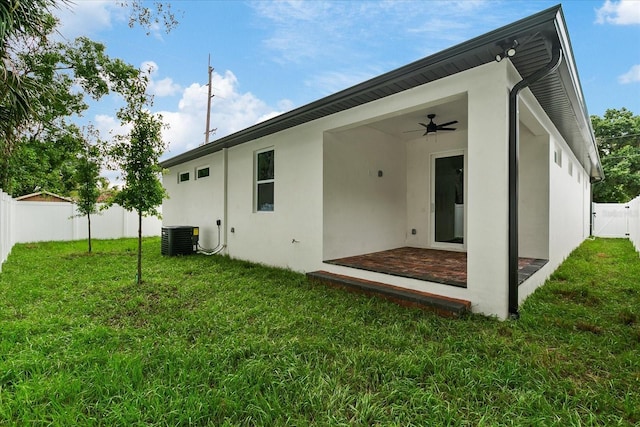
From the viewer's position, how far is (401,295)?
3.79 meters

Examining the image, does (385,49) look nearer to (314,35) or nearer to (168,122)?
(314,35)

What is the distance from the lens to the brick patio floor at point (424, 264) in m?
3.99

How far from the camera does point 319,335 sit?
2.90 m

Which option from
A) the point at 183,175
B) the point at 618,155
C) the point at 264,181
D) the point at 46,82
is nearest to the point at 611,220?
the point at 618,155

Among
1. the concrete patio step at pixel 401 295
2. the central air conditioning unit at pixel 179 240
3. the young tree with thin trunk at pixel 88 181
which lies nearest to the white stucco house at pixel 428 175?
the concrete patio step at pixel 401 295

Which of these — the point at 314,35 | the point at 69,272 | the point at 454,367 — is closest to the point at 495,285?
the point at 454,367

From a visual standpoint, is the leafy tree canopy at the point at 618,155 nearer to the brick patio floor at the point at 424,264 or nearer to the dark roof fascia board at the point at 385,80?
the brick patio floor at the point at 424,264

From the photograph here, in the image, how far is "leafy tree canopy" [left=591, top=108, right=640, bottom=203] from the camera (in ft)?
56.5

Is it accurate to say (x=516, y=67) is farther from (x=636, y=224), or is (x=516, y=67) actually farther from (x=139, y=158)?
(x=636, y=224)

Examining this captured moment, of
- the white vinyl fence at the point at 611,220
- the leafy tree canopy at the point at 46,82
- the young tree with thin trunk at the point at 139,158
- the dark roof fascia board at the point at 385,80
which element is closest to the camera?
the dark roof fascia board at the point at 385,80

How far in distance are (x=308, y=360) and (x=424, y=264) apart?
3051mm

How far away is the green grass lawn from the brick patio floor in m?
0.51

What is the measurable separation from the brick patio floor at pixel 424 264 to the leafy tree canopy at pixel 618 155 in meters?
18.4

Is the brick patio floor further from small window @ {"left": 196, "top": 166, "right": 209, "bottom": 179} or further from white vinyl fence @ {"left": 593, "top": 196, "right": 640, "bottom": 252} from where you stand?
white vinyl fence @ {"left": 593, "top": 196, "right": 640, "bottom": 252}
